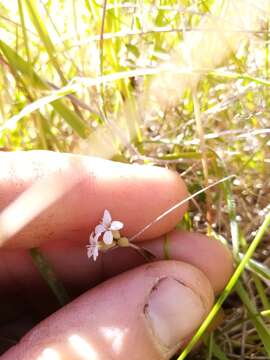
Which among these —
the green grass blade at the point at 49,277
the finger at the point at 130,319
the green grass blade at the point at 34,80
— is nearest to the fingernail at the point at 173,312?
the finger at the point at 130,319

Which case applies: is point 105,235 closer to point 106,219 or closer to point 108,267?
point 106,219

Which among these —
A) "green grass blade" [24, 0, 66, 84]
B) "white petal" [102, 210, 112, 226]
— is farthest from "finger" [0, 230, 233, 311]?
"green grass blade" [24, 0, 66, 84]

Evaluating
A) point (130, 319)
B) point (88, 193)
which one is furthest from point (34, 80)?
point (130, 319)

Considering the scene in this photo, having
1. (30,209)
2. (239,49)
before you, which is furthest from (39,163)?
(239,49)

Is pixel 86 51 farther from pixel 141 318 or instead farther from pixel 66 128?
pixel 141 318

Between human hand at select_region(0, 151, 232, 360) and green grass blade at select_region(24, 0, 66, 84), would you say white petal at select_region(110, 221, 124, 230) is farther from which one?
green grass blade at select_region(24, 0, 66, 84)

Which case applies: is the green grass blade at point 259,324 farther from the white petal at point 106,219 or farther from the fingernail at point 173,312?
the white petal at point 106,219
